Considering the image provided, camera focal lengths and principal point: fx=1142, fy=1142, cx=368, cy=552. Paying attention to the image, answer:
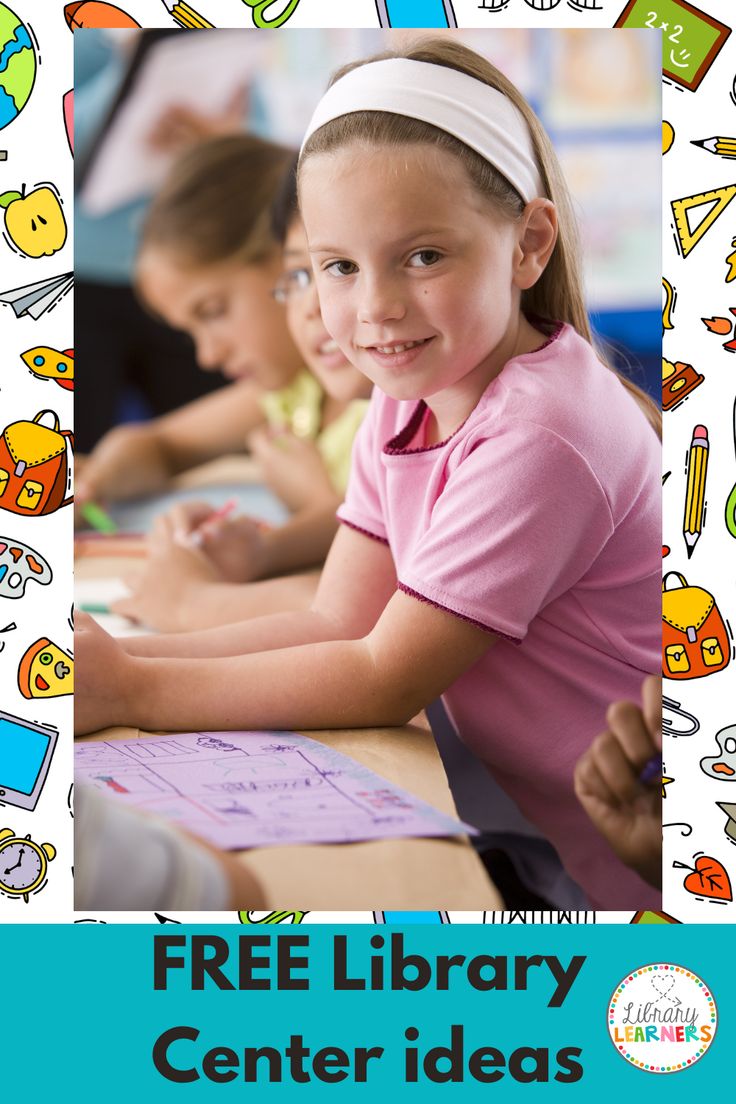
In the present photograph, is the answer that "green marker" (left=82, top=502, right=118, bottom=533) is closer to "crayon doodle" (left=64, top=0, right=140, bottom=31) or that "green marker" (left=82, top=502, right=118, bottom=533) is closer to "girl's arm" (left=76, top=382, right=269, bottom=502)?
"girl's arm" (left=76, top=382, right=269, bottom=502)

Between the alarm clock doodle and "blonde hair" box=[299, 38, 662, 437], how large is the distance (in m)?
0.55

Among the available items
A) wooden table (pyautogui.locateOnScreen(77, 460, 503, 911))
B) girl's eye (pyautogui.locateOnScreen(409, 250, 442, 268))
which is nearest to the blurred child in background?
girl's eye (pyautogui.locateOnScreen(409, 250, 442, 268))

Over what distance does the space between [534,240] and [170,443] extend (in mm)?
861

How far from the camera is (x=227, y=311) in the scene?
1.41m

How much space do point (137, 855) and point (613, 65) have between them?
70cm

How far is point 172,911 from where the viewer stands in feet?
2.53

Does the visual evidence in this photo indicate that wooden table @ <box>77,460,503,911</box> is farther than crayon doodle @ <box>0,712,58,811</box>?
No

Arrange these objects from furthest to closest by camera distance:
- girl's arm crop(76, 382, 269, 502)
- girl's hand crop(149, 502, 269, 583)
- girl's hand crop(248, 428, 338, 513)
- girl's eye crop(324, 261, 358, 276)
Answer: girl's arm crop(76, 382, 269, 502)
girl's hand crop(248, 428, 338, 513)
girl's hand crop(149, 502, 269, 583)
girl's eye crop(324, 261, 358, 276)

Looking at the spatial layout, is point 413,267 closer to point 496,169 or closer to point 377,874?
point 496,169

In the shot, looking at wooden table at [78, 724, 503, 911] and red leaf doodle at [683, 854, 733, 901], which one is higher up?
wooden table at [78, 724, 503, 911]

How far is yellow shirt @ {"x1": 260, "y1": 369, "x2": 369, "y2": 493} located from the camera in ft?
4.49

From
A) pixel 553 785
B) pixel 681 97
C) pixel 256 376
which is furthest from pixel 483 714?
pixel 256 376

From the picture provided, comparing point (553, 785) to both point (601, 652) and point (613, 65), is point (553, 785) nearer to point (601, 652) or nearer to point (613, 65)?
point (601, 652)

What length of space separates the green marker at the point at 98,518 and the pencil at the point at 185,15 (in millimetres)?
603
